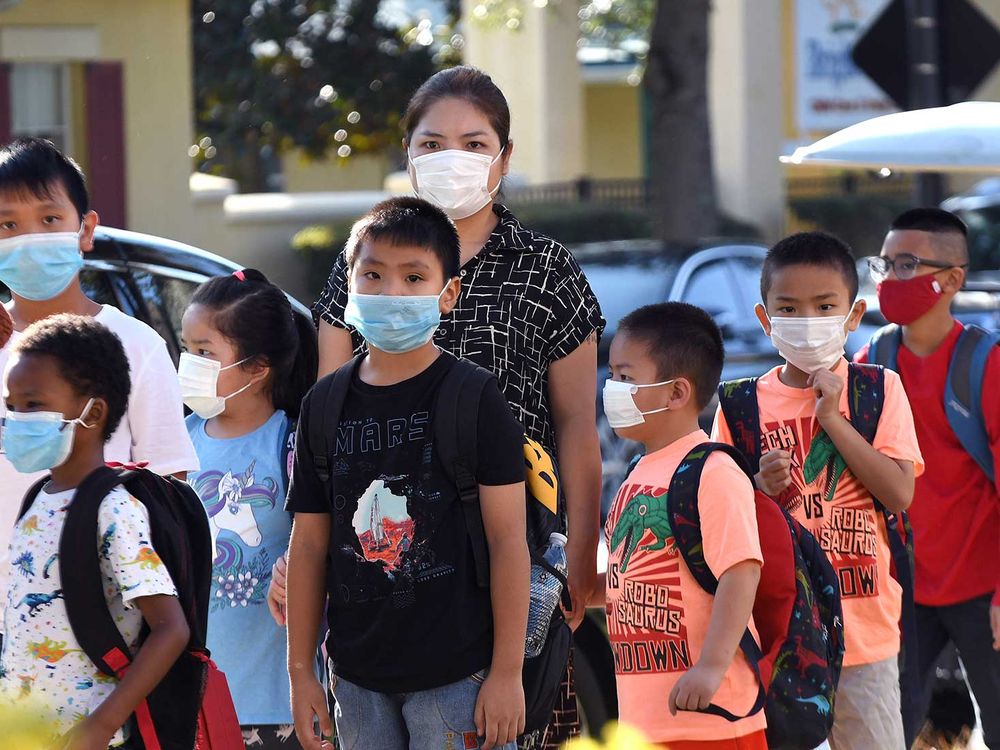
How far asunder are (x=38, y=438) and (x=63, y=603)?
12.7 inches

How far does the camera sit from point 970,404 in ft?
15.1

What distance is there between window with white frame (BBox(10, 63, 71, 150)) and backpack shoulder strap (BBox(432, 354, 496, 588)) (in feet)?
42.3

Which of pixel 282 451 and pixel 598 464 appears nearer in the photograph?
pixel 598 464

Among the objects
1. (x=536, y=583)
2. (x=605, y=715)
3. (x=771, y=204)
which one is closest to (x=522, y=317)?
(x=536, y=583)

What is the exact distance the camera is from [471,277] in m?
3.68

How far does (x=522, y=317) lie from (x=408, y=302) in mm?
385

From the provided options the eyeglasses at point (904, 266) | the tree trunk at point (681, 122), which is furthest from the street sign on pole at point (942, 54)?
the tree trunk at point (681, 122)

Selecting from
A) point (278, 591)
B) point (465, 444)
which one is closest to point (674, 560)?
point (465, 444)

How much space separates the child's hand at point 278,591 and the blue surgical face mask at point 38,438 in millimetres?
719

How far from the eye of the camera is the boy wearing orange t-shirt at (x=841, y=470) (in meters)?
4.03

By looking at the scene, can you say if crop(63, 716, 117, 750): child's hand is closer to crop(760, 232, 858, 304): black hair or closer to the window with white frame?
crop(760, 232, 858, 304): black hair

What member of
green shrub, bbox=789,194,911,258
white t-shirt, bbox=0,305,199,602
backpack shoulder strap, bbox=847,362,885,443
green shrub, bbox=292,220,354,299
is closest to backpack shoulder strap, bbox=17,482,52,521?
white t-shirt, bbox=0,305,199,602

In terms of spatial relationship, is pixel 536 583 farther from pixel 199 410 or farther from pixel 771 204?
pixel 771 204

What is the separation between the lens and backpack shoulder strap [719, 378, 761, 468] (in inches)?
163
